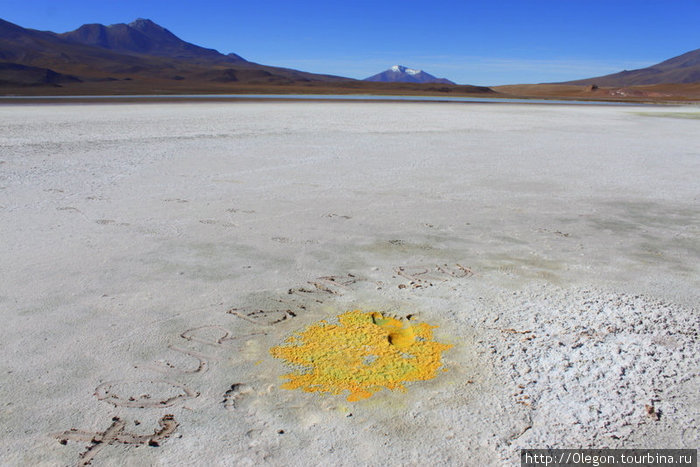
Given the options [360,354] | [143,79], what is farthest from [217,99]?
[143,79]

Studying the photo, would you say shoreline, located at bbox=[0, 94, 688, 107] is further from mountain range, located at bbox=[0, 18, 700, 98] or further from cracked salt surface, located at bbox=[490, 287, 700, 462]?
cracked salt surface, located at bbox=[490, 287, 700, 462]

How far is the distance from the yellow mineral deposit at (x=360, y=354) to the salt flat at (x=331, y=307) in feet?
0.26

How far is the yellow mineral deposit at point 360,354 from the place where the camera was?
2666 mm

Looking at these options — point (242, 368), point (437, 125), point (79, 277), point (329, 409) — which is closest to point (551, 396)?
point (329, 409)

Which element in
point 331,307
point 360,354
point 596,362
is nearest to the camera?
point 596,362

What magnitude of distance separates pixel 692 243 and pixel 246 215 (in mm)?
3732

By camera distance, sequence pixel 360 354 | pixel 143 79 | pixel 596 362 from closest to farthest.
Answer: pixel 596 362 < pixel 360 354 < pixel 143 79

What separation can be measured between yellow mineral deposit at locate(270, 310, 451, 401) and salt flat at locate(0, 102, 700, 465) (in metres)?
0.08

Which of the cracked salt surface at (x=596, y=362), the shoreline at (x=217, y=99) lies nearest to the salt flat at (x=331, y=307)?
the cracked salt surface at (x=596, y=362)

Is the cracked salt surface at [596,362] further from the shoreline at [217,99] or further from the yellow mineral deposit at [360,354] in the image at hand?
the shoreline at [217,99]

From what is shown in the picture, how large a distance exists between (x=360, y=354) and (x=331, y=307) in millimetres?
606

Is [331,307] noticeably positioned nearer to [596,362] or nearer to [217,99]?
[596,362]

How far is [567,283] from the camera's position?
155 inches

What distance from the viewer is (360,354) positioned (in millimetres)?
2938
